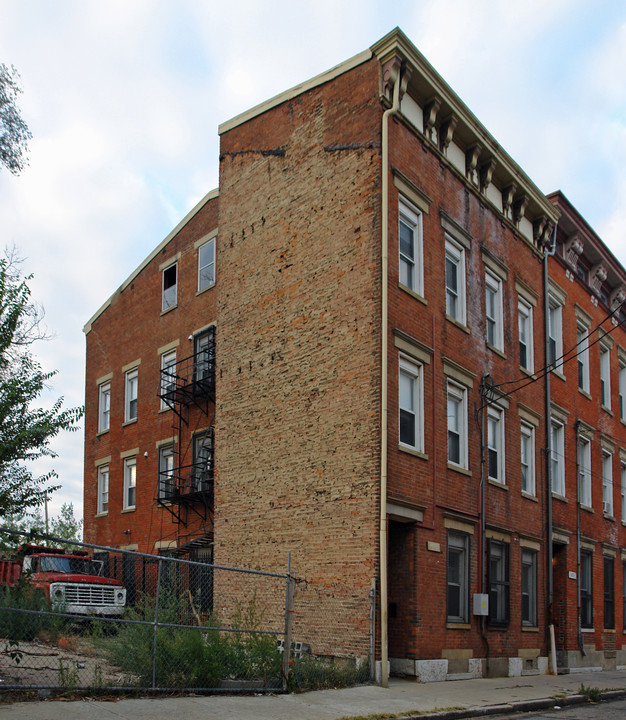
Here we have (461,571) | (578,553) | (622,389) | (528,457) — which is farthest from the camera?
(622,389)

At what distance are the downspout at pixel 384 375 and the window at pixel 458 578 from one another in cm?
246

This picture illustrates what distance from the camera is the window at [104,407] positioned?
1176 inches

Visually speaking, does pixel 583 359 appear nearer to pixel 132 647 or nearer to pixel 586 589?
pixel 586 589

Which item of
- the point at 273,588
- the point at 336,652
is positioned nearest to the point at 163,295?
the point at 273,588

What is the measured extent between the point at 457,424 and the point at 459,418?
0.17 meters

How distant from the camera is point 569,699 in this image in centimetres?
1561

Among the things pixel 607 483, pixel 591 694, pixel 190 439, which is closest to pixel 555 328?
pixel 607 483

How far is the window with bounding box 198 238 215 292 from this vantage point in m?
25.6

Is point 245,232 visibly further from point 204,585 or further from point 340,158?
point 204,585

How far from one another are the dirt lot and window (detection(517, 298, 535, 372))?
48.2 ft

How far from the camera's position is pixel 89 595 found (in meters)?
20.0

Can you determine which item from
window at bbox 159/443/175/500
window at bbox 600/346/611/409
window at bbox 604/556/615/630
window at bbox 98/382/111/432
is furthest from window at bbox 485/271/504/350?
window at bbox 98/382/111/432

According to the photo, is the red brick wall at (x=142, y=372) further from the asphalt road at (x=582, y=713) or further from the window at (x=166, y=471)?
the asphalt road at (x=582, y=713)

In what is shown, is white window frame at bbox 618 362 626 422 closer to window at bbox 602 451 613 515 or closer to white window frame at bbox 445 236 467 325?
window at bbox 602 451 613 515
